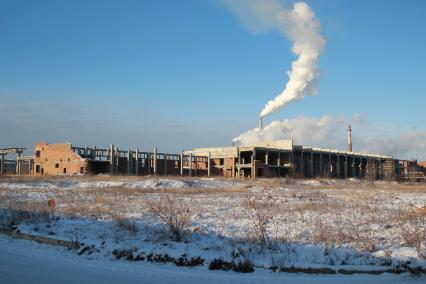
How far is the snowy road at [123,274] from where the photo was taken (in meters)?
7.93

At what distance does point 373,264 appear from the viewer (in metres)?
9.18

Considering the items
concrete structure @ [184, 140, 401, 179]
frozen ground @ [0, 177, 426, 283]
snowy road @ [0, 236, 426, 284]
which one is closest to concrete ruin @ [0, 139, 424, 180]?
concrete structure @ [184, 140, 401, 179]

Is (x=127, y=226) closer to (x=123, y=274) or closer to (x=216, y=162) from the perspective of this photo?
(x=123, y=274)

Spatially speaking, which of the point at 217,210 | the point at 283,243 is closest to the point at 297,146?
the point at 217,210

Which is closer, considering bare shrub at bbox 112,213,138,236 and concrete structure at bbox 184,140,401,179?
bare shrub at bbox 112,213,138,236

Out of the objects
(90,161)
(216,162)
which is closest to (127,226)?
(90,161)

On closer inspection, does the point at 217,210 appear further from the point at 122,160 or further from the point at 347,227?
the point at 122,160

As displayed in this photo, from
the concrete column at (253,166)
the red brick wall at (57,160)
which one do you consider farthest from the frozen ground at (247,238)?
the concrete column at (253,166)

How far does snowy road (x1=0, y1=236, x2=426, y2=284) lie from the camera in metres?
7.93

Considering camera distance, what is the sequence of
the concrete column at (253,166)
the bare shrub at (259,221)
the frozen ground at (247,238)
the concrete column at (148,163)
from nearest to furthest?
→ the frozen ground at (247,238), the bare shrub at (259,221), the concrete column at (148,163), the concrete column at (253,166)

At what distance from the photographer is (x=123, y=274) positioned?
841 centimetres

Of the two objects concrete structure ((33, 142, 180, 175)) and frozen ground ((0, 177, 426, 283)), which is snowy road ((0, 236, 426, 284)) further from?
concrete structure ((33, 142, 180, 175))

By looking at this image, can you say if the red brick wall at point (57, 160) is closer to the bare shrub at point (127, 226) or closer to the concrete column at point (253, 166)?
the concrete column at point (253, 166)

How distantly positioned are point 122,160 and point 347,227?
50.7m
